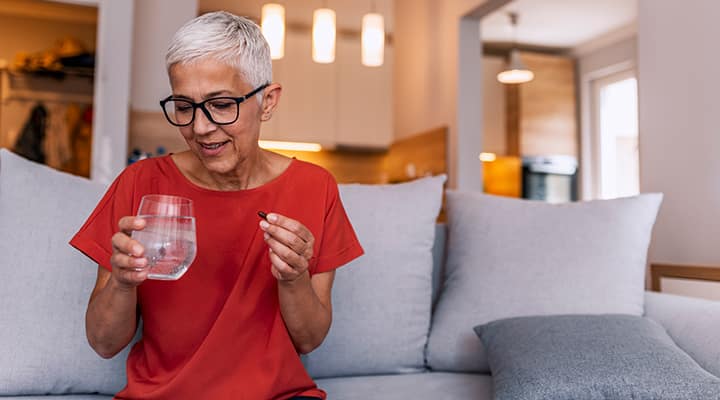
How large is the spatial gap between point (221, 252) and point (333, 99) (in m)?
4.18

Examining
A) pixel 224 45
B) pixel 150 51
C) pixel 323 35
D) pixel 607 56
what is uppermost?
pixel 607 56

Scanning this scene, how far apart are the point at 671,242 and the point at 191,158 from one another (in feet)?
5.98

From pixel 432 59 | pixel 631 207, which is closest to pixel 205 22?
pixel 631 207

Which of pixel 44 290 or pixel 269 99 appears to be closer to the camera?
pixel 269 99

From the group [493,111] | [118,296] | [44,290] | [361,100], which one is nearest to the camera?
[118,296]

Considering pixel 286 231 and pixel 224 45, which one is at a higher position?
pixel 224 45

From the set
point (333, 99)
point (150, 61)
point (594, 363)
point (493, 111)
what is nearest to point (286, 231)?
point (594, 363)

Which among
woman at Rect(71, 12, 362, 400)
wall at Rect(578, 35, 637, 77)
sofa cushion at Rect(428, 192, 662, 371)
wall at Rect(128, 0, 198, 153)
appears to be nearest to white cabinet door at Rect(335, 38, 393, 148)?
wall at Rect(128, 0, 198, 153)

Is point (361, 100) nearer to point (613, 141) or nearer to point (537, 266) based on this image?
point (613, 141)

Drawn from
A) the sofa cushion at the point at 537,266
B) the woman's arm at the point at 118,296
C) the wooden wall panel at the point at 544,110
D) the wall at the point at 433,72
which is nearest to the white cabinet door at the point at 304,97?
the wall at the point at 433,72

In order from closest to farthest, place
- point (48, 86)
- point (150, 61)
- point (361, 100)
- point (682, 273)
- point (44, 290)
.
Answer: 1. point (44, 290)
2. point (682, 273)
3. point (150, 61)
4. point (48, 86)
5. point (361, 100)

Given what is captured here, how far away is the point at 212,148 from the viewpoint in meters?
1.15

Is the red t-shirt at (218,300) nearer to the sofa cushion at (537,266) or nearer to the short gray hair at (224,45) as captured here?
the short gray hair at (224,45)

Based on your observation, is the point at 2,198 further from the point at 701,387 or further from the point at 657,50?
the point at 657,50
